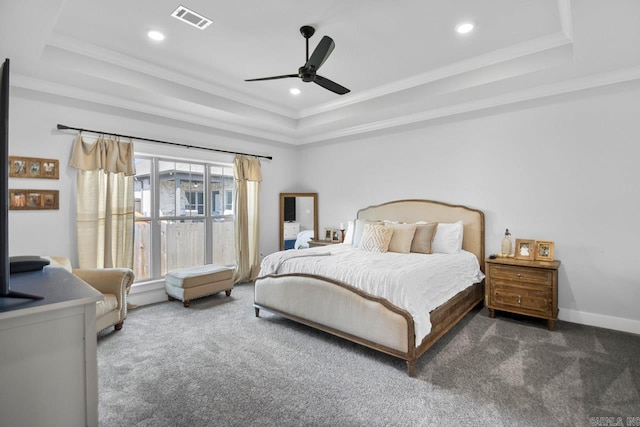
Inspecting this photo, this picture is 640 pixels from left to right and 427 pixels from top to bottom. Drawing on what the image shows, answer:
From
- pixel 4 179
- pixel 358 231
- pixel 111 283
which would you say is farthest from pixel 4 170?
pixel 358 231

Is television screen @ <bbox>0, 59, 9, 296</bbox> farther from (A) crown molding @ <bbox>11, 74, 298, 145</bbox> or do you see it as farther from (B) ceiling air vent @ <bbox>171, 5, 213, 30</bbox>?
(A) crown molding @ <bbox>11, 74, 298, 145</bbox>

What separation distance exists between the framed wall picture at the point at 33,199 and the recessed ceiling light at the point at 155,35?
2.02 m

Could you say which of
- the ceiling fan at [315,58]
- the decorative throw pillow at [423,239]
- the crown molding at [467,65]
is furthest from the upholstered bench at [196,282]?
the crown molding at [467,65]

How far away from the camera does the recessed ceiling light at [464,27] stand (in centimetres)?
274

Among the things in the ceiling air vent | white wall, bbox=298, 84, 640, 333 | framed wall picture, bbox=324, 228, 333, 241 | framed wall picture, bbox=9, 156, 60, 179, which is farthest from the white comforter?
framed wall picture, bbox=9, 156, 60, 179

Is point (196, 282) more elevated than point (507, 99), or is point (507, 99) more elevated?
point (507, 99)

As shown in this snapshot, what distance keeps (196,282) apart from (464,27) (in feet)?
13.5

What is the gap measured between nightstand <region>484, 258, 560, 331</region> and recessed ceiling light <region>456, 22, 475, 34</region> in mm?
2403

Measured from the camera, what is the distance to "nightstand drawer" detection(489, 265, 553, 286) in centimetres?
328

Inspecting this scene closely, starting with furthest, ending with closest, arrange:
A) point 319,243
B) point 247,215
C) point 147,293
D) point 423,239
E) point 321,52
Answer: point 319,243
point 247,215
point 147,293
point 423,239
point 321,52

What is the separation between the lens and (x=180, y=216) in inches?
184

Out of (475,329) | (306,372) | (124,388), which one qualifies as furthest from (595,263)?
(124,388)

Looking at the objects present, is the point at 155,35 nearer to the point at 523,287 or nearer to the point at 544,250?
the point at 523,287

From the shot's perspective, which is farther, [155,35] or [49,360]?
[155,35]
